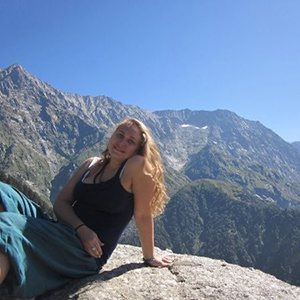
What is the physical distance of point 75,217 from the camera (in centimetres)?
618

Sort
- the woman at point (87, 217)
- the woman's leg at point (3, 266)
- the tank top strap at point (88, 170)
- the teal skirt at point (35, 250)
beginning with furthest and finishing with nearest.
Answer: the tank top strap at point (88, 170) → the woman at point (87, 217) → the teal skirt at point (35, 250) → the woman's leg at point (3, 266)

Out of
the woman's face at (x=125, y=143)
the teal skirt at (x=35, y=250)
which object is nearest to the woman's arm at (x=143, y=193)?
the woman's face at (x=125, y=143)

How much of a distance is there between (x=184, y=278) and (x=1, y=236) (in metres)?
3.55

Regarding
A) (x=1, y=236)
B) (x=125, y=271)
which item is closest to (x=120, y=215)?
(x=125, y=271)

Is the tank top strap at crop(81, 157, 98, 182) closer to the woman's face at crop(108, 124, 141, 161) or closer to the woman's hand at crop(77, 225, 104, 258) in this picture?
the woman's face at crop(108, 124, 141, 161)

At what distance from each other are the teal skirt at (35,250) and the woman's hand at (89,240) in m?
0.09

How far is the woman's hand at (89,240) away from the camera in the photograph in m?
5.81

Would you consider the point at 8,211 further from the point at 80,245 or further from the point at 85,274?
the point at 85,274

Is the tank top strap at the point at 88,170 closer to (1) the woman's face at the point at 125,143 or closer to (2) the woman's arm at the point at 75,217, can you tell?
(2) the woman's arm at the point at 75,217

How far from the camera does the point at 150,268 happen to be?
689 cm

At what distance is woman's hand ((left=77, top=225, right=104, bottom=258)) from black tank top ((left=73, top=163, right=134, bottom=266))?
333 mm

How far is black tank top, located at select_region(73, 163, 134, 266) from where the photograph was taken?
6.03 metres

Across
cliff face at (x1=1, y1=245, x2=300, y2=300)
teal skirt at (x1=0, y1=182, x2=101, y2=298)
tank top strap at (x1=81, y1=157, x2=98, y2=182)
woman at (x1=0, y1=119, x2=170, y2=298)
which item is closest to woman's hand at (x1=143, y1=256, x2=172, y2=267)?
woman at (x1=0, y1=119, x2=170, y2=298)

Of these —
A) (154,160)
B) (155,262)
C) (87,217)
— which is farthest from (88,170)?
(155,262)
